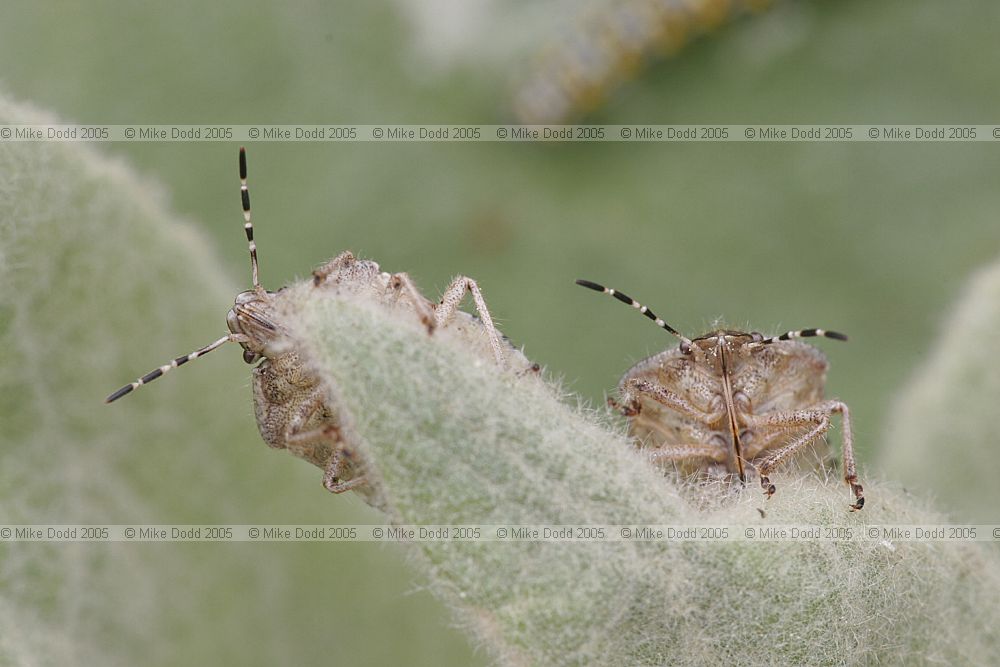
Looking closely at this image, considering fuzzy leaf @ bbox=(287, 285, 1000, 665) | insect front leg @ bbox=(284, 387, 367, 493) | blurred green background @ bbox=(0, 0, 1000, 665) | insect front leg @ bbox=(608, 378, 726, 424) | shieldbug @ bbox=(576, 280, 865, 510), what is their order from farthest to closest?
blurred green background @ bbox=(0, 0, 1000, 665) < insect front leg @ bbox=(608, 378, 726, 424) < shieldbug @ bbox=(576, 280, 865, 510) < insect front leg @ bbox=(284, 387, 367, 493) < fuzzy leaf @ bbox=(287, 285, 1000, 665)

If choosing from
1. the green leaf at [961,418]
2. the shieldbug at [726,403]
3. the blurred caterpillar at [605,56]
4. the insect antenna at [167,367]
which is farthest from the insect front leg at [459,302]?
the blurred caterpillar at [605,56]

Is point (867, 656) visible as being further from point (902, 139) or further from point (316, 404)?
point (902, 139)

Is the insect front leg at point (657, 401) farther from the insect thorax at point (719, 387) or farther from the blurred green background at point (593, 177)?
the blurred green background at point (593, 177)

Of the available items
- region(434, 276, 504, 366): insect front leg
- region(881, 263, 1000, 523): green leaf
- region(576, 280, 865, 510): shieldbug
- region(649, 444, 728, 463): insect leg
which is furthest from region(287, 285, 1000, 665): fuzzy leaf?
region(881, 263, 1000, 523): green leaf

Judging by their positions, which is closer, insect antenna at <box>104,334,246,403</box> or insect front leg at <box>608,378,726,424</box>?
insect antenna at <box>104,334,246,403</box>

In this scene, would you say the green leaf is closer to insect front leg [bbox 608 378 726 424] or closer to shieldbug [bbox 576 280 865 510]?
shieldbug [bbox 576 280 865 510]

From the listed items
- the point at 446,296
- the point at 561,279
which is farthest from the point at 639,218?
the point at 446,296
